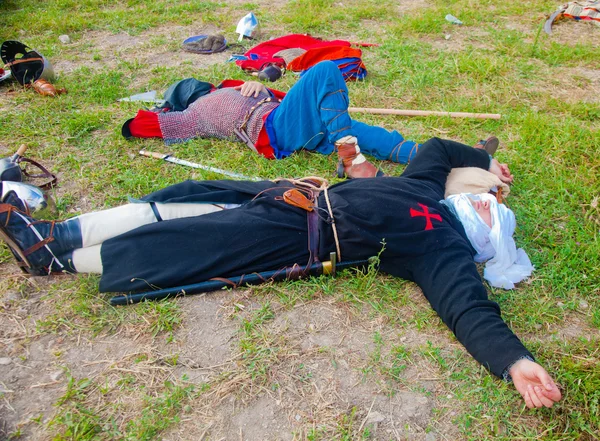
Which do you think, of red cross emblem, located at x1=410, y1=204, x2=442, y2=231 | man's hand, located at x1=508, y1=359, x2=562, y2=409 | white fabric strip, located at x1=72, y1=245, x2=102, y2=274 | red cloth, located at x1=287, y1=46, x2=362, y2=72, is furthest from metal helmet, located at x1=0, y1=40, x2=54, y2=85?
man's hand, located at x1=508, y1=359, x2=562, y2=409

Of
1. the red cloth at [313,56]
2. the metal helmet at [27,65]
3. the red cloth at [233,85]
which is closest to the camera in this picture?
the red cloth at [233,85]

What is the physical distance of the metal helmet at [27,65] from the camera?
4.54m

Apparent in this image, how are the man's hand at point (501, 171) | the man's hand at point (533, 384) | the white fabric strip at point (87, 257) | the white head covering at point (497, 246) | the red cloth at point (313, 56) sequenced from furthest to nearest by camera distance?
the red cloth at point (313, 56) → the man's hand at point (501, 171) → the white head covering at point (497, 246) → the white fabric strip at point (87, 257) → the man's hand at point (533, 384)

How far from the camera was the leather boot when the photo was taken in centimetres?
332

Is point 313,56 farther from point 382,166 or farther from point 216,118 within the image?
point 382,166

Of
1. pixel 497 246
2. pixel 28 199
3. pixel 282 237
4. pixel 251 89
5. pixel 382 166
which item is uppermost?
pixel 251 89

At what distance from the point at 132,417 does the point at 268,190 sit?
1.37 meters

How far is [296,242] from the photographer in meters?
2.48

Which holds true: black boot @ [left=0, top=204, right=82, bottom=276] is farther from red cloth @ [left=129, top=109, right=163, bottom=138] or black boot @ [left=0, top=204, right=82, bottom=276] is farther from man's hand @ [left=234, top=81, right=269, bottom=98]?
man's hand @ [left=234, top=81, right=269, bottom=98]

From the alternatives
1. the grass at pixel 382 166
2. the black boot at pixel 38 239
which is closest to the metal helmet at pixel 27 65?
the grass at pixel 382 166

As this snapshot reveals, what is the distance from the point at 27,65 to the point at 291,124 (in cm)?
307

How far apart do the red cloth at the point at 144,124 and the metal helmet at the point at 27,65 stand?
159cm

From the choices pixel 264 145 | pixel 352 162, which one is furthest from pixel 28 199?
pixel 352 162

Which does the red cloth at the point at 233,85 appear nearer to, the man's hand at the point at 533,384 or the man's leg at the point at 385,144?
the man's leg at the point at 385,144
